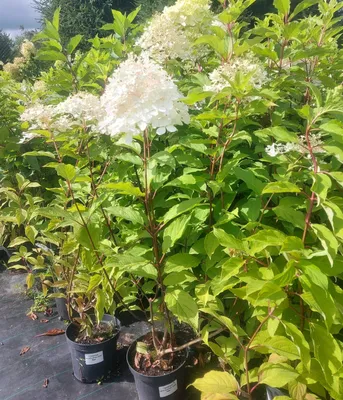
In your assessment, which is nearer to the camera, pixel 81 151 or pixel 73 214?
pixel 73 214

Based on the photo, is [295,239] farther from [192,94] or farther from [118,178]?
[118,178]

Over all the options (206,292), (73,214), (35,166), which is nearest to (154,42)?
(73,214)

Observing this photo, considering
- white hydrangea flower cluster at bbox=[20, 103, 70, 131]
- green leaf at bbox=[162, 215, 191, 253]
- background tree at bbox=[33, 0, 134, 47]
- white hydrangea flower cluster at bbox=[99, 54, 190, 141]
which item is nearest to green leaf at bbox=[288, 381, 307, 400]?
green leaf at bbox=[162, 215, 191, 253]

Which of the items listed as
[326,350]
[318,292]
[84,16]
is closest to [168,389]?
[326,350]

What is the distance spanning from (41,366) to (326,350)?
1700mm

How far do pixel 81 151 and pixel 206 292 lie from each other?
0.93m

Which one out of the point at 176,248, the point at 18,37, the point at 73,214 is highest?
the point at 73,214

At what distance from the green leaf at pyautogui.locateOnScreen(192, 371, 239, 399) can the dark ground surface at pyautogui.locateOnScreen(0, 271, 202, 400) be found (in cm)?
57

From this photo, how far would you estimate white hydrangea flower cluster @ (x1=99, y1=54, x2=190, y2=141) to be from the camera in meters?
1.18

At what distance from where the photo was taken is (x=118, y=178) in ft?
5.89

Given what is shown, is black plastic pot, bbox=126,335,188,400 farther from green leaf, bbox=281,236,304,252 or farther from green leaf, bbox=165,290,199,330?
green leaf, bbox=281,236,304,252

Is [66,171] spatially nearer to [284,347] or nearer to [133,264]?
[133,264]

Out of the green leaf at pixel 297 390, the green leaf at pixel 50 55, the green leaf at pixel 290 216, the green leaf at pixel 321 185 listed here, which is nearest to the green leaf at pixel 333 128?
the green leaf at pixel 321 185

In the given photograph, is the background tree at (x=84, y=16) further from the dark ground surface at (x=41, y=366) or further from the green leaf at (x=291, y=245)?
the green leaf at (x=291, y=245)
